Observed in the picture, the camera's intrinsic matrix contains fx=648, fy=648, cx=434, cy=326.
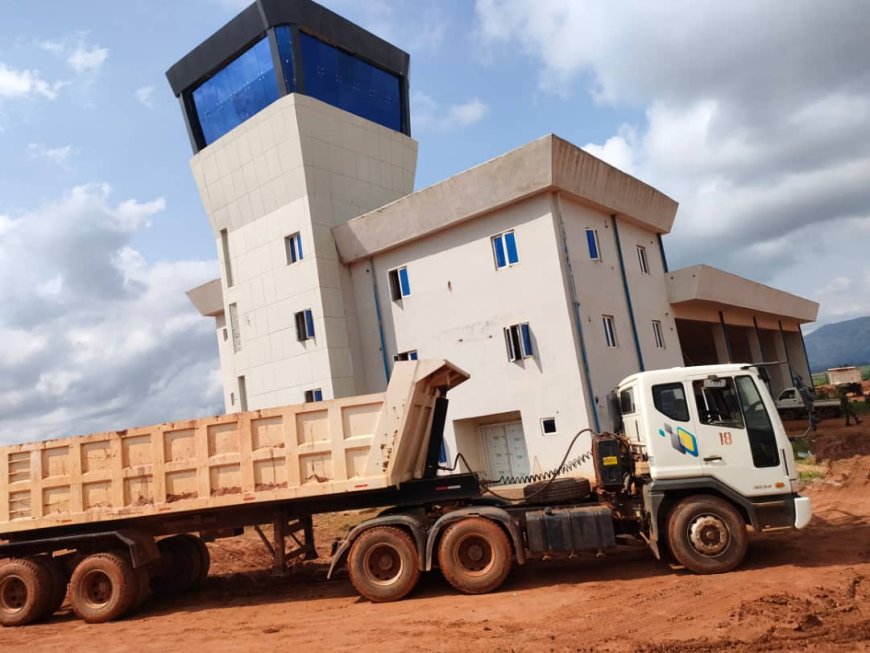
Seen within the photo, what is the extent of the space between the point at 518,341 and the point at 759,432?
1220 cm

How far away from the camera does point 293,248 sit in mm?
25125

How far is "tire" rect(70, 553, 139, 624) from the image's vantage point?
977 cm

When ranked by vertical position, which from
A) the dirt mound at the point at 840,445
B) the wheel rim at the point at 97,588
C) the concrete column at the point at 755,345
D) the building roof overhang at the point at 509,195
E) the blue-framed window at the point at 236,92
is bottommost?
the dirt mound at the point at 840,445

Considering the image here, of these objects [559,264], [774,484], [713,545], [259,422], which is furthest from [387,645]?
[559,264]

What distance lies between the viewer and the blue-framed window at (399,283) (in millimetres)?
23919

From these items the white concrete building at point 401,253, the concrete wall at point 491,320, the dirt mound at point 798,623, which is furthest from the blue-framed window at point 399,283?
the dirt mound at point 798,623

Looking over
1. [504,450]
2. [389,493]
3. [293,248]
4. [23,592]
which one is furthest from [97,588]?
[293,248]

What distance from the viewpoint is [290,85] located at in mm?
24219

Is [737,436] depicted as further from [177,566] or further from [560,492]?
[177,566]

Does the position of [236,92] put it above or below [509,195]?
above

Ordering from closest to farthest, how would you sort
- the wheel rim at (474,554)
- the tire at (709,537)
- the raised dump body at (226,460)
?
the tire at (709,537) < the wheel rim at (474,554) < the raised dump body at (226,460)

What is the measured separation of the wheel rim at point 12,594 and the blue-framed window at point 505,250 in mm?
15465

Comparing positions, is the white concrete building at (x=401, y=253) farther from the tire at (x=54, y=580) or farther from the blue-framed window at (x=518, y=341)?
the tire at (x=54, y=580)

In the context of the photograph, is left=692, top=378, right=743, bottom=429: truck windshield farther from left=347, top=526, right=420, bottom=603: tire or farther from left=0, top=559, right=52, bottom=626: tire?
left=0, top=559, right=52, bottom=626: tire
